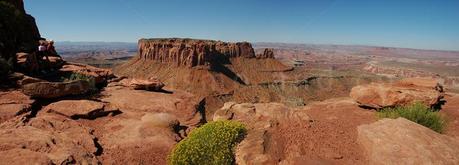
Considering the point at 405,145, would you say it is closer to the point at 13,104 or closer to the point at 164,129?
the point at 164,129

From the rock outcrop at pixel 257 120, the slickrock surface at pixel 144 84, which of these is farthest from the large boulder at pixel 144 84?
the rock outcrop at pixel 257 120

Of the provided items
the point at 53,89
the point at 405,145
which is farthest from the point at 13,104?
the point at 405,145

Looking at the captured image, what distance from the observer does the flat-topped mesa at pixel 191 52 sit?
110m

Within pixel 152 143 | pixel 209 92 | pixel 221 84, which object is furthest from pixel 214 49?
pixel 152 143

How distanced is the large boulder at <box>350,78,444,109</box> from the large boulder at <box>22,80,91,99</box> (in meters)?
14.9

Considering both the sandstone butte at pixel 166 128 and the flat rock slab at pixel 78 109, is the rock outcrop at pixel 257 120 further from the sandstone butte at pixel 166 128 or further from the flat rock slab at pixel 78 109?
the flat rock slab at pixel 78 109

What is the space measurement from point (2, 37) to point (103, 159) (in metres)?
14.3

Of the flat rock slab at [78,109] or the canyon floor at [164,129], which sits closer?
the canyon floor at [164,129]

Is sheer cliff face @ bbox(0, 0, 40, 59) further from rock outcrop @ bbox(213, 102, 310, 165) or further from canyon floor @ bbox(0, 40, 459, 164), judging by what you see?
rock outcrop @ bbox(213, 102, 310, 165)

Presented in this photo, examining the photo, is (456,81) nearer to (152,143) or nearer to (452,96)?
(452,96)

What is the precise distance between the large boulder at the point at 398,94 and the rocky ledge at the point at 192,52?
9067 centimetres

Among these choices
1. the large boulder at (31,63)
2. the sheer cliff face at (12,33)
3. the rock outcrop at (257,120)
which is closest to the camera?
the rock outcrop at (257,120)

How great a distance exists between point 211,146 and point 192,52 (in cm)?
9967

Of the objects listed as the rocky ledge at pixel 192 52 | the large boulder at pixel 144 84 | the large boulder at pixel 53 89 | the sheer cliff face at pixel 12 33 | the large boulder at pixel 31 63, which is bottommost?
the rocky ledge at pixel 192 52
